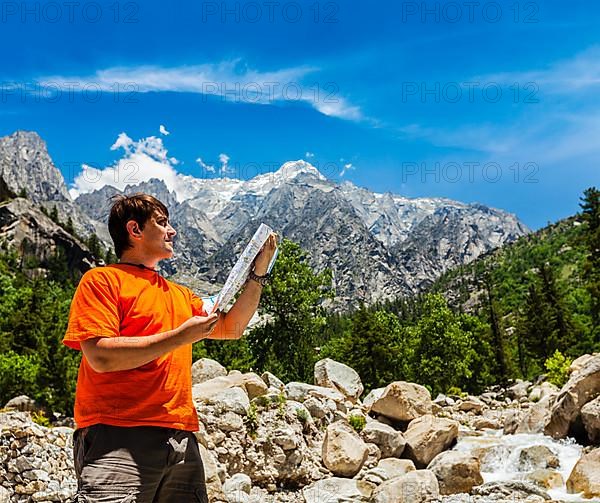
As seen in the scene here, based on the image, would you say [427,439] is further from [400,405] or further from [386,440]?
[400,405]

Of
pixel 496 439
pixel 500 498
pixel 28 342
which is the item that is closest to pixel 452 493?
pixel 500 498

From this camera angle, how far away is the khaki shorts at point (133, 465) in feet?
10.5

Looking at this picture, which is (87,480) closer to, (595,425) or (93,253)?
(595,425)

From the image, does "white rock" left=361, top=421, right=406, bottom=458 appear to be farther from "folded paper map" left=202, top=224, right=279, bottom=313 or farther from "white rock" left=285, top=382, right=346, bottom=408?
"folded paper map" left=202, top=224, right=279, bottom=313

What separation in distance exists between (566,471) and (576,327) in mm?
45822

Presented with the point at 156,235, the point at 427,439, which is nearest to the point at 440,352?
the point at 427,439

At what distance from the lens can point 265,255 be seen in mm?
4145

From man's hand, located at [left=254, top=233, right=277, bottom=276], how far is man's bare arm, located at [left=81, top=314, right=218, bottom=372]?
3.26 feet

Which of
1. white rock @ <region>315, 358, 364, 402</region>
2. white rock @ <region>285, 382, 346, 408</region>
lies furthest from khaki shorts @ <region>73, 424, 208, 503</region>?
white rock @ <region>315, 358, 364, 402</region>

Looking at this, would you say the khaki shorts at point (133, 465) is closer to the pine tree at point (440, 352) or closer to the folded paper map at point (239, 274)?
the folded paper map at point (239, 274)

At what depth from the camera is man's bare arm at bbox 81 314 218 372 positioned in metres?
3.19

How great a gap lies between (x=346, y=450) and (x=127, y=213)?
46.6 ft

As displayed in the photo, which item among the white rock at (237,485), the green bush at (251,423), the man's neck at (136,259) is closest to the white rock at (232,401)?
the green bush at (251,423)

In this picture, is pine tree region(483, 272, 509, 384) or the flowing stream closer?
the flowing stream
